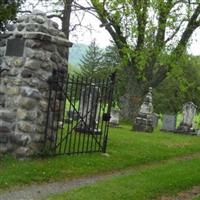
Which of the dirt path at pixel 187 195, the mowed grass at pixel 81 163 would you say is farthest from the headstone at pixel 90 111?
the dirt path at pixel 187 195

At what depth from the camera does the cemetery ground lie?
371 inches

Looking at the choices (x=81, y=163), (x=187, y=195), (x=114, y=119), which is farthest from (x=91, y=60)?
(x=187, y=195)

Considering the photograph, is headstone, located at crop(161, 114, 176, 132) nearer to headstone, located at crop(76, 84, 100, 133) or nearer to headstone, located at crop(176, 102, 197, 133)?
headstone, located at crop(176, 102, 197, 133)

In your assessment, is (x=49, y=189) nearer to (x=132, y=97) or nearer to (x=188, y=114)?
(x=188, y=114)

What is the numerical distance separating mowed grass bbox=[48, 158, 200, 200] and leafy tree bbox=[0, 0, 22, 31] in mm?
5949

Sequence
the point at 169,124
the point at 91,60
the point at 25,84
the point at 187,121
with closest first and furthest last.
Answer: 1. the point at 25,84
2. the point at 187,121
3. the point at 169,124
4. the point at 91,60

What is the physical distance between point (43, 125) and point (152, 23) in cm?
1781

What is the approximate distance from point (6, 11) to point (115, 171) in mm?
5730

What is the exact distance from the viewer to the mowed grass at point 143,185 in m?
9.02

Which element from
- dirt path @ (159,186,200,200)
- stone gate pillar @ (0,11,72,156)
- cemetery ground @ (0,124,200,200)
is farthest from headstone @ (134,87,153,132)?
dirt path @ (159,186,200,200)

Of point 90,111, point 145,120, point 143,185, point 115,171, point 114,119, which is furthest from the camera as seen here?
point 114,119

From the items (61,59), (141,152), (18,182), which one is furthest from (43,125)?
(141,152)

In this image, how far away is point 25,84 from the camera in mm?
11602

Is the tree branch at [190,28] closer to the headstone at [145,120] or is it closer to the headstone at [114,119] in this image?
the headstone at [145,120]
